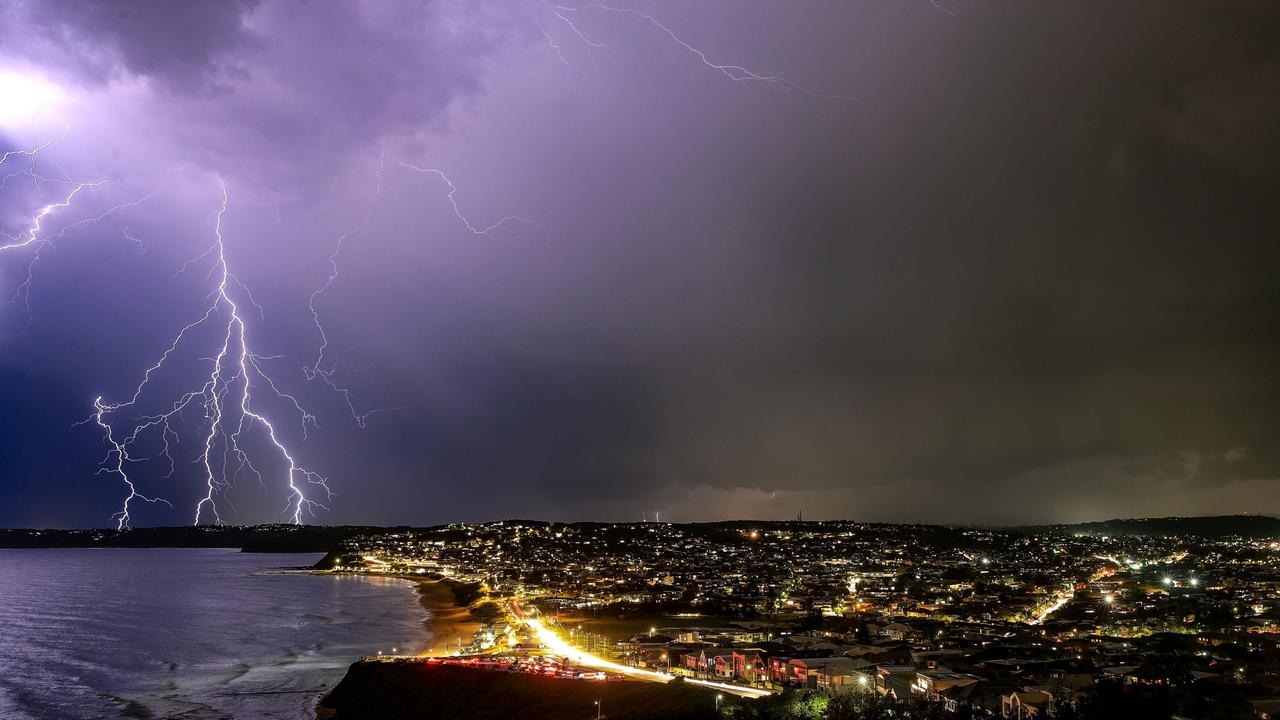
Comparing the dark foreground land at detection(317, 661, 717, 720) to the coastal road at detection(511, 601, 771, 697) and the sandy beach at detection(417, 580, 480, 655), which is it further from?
the sandy beach at detection(417, 580, 480, 655)

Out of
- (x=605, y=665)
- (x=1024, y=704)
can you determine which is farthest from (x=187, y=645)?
(x=1024, y=704)

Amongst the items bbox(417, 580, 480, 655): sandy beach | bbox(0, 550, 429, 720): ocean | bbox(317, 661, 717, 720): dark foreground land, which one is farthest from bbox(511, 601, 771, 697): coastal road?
bbox(0, 550, 429, 720): ocean

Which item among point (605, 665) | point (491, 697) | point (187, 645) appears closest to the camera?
point (491, 697)

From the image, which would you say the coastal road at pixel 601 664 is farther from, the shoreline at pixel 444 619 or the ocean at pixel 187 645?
the ocean at pixel 187 645

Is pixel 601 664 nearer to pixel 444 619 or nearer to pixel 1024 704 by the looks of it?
pixel 1024 704

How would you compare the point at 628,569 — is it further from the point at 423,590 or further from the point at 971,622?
the point at 971,622
